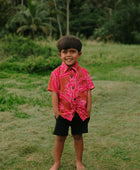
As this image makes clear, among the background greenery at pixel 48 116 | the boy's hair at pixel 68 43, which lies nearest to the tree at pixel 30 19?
the background greenery at pixel 48 116

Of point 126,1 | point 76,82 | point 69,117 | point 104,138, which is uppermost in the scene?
point 126,1

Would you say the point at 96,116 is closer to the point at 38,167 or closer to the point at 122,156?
the point at 122,156

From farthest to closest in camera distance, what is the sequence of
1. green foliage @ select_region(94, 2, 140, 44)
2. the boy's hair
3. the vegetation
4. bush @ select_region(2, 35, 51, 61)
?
1. green foliage @ select_region(94, 2, 140, 44)
2. the vegetation
3. bush @ select_region(2, 35, 51, 61)
4. the boy's hair

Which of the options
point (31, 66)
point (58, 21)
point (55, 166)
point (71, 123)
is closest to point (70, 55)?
point (71, 123)

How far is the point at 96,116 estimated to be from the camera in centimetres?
463

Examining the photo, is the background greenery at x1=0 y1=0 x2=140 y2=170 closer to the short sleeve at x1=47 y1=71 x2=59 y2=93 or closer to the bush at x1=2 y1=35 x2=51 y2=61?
the bush at x1=2 y1=35 x2=51 y2=61

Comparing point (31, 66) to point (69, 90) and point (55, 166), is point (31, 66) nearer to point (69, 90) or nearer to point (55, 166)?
point (55, 166)

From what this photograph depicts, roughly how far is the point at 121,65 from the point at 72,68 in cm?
979

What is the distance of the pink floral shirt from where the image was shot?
2.39 m

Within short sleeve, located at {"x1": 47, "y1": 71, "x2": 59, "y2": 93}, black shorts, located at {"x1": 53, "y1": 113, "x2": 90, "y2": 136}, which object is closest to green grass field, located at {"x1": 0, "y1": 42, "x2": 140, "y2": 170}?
black shorts, located at {"x1": 53, "y1": 113, "x2": 90, "y2": 136}

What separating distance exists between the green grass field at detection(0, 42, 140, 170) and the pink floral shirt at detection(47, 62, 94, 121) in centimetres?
74

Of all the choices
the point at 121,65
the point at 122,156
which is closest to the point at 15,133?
the point at 122,156

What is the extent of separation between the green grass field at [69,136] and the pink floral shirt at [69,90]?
743 millimetres

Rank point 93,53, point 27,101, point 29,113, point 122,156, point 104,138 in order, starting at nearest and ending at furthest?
1. point 122,156
2. point 104,138
3. point 29,113
4. point 27,101
5. point 93,53
